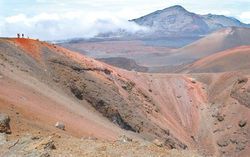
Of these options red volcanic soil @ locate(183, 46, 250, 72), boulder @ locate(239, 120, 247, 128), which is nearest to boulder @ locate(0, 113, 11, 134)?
boulder @ locate(239, 120, 247, 128)

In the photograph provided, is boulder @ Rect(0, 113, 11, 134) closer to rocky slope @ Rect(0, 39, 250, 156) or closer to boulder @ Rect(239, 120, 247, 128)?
rocky slope @ Rect(0, 39, 250, 156)

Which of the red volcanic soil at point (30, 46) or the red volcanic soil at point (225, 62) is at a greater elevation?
the red volcanic soil at point (30, 46)

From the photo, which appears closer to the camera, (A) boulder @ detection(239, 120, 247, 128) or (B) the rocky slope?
(B) the rocky slope

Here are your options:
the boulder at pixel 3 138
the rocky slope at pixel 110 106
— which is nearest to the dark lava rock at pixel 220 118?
the rocky slope at pixel 110 106

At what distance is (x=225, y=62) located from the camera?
184 m

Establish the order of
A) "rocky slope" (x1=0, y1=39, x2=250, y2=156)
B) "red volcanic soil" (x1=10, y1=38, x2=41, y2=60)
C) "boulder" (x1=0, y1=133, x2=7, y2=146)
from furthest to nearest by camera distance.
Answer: "red volcanic soil" (x1=10, y1=38, x2=41, y2=60) → "rocky slope" (x1=0, y1=39, x2=250, y2=156) → "boulder" (x1=0, y1=133, x2=7, y2=146)

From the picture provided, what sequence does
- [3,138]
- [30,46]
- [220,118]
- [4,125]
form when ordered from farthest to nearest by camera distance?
[220,118] → [30,46] → [4,125] → [3,138]

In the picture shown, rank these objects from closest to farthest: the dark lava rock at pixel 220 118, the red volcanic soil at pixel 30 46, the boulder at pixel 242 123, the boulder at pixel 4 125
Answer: the boulder at pixel 4 125, the red volcanic soil at pixel 30 46, the boulder at pixel 242 123, the dark lava rock at pixel 220 118

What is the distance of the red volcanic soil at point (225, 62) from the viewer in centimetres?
17725

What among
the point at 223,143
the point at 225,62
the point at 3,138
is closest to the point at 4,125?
the point at 3,138

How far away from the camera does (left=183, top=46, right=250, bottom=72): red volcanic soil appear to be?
177250 millimetres

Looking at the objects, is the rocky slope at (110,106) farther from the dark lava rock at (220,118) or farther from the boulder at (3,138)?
the boulder at (3,138)

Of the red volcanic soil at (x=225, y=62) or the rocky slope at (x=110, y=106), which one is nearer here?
the rocky slope at (x=110, y=106)

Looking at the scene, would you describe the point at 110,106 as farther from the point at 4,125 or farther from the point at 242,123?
the point at 4,125
